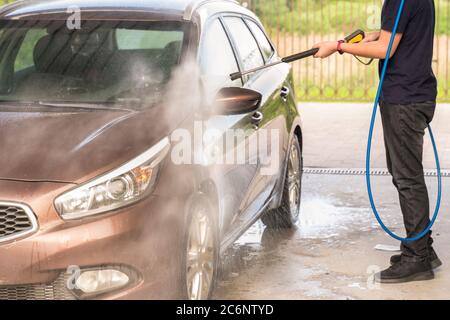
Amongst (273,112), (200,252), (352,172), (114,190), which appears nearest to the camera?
(114,190)

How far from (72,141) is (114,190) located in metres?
0.40

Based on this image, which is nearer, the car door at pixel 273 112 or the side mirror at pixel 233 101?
the side mirror at pixel 233 101

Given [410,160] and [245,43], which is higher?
[245,43]

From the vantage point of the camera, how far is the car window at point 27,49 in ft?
20.1

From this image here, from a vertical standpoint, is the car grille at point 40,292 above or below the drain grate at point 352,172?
below

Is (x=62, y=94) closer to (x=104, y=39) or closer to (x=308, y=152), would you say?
(x=104, y=39)

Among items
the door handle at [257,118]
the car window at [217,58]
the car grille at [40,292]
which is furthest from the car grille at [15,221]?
the door handle at [257,118]

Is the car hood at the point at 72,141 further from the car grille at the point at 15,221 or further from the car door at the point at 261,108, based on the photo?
the car door at the point at 261,108

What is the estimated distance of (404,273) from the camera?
6.12 m

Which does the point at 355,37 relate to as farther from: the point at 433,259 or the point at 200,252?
Answer: the point at 200,252

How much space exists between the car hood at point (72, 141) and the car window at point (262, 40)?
90.2 inches

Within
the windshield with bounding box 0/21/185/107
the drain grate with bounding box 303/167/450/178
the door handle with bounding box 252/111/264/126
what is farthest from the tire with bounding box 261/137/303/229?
the drain grate with bounding box 303/167/450/178

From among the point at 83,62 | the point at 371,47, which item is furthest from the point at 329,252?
the point at 83,62

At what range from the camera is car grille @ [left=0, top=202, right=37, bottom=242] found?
4500 mm
